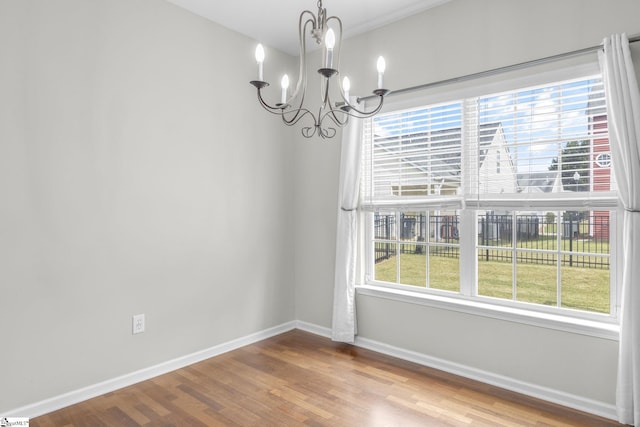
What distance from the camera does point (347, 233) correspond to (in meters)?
3.38

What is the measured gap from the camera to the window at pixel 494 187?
2414 mm

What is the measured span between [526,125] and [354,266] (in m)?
1.71

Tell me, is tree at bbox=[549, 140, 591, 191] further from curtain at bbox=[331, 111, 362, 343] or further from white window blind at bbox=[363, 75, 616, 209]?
curtain at bbox=[331, 111, 362, 343]

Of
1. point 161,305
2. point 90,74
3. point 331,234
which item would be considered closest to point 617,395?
point 331,234

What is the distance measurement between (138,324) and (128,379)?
37 centimetres

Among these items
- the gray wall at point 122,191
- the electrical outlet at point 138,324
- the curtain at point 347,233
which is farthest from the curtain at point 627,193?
the electrical outlet at point 138,324

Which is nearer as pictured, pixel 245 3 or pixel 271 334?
pixel 245 3

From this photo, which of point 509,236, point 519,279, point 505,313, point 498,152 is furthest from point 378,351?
point 519,279

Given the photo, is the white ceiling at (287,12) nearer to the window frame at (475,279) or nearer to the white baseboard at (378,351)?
the window frame at (475,279)

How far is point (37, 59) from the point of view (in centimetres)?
228

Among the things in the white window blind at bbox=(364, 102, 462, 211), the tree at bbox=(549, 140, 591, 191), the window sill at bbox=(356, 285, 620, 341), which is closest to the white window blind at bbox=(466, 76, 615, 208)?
the tree at bbox=(549, 140, 591, 191)

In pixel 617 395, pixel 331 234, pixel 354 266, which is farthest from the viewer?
pixel 331 234

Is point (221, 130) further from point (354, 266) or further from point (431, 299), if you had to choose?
point (431, 299)

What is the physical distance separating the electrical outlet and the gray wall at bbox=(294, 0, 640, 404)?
5.15 ft
